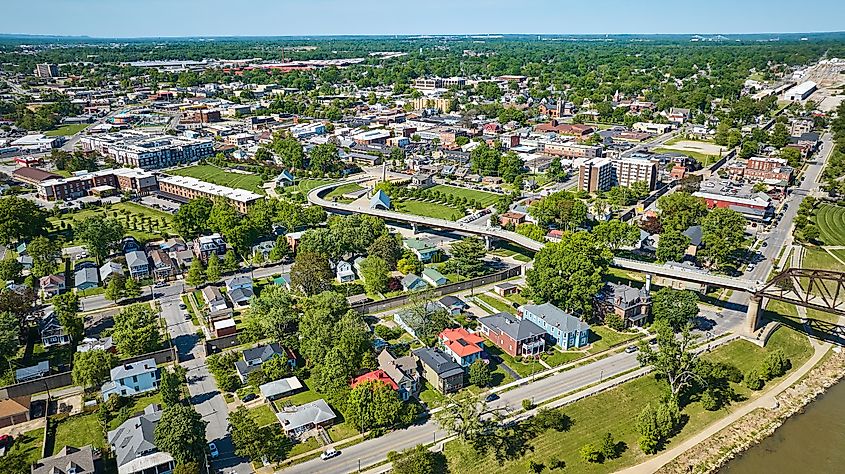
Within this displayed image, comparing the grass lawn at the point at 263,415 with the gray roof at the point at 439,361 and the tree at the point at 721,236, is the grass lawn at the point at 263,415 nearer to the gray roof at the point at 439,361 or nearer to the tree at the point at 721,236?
the gray roof at the point at 439,361

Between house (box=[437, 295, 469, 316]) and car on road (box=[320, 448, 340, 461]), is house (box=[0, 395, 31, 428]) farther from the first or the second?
house (box=[437, 295, 469, 316])

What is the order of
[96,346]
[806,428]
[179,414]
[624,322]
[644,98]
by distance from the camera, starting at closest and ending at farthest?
[179,414] → [806,428] → [96,346] → [624,322] → [644,98]

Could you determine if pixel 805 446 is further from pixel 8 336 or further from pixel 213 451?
pixel 8 336

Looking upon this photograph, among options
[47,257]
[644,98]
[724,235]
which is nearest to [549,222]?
[724,235]

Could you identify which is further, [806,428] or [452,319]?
[452,319]

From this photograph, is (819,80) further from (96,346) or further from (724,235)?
(96,346)

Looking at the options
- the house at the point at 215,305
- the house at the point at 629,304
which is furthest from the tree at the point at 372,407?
the house at the point at 629,304

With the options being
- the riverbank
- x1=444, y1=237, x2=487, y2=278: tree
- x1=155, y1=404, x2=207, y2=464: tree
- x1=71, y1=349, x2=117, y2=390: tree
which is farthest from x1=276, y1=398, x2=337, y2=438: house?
x1=444, y1=237, x2=487, y2=278: tree
